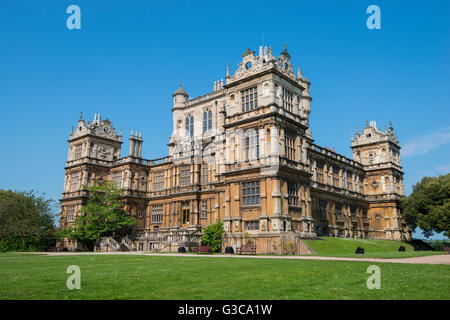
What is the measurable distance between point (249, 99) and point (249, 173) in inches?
337

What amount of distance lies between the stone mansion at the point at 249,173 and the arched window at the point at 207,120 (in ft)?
0.69

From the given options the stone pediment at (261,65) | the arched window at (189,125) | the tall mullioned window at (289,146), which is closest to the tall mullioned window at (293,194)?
the tall mullioned window at (289,146)

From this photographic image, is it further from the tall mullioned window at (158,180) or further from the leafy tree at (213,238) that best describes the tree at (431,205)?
the tall mullioned window at (158,180)

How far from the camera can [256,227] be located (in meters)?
35.0

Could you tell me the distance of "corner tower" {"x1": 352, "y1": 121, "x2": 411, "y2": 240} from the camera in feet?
189

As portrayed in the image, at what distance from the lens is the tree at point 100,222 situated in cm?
4625

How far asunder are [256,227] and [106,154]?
111 feet

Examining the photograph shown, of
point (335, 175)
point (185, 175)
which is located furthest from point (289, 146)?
point (335, 175)

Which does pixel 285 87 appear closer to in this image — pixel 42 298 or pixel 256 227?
pixel 256 227

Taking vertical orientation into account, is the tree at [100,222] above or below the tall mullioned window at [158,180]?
below

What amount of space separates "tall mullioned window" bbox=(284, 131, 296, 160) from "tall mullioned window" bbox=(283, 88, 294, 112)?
3061mm

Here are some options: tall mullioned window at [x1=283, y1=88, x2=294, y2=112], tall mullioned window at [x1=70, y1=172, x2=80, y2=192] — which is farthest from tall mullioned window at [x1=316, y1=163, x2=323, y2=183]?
tall mullioned window at [x1=70, y1=172, x2=80, y2=192]

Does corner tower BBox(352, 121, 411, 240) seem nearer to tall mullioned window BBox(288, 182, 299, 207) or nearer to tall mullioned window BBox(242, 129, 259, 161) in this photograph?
tall mullioned window BBox(288, 182, 299, 207)
